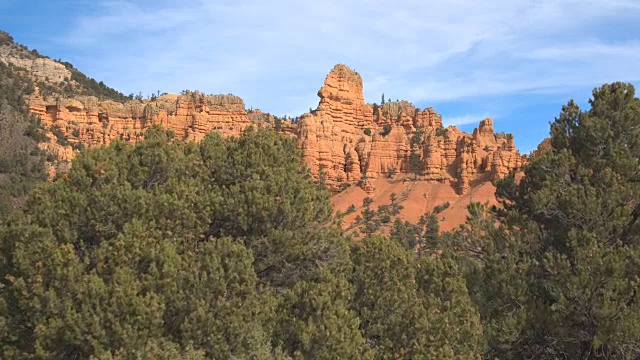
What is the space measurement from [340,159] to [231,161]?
71.3 metres

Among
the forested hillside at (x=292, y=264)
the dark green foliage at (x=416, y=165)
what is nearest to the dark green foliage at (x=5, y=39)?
the dark green foliage at (x=416, y=165)

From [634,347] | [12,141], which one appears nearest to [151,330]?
[634,347]

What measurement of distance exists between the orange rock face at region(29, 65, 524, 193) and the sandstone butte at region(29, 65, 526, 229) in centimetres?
15

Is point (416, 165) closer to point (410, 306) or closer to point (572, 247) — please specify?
point (572, 247)

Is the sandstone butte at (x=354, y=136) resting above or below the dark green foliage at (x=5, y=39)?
below

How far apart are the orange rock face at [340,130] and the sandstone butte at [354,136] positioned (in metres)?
0.15

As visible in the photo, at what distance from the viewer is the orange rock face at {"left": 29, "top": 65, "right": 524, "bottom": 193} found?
273ft

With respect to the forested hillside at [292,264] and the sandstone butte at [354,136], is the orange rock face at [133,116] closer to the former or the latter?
the sandstone butte at [354,136]

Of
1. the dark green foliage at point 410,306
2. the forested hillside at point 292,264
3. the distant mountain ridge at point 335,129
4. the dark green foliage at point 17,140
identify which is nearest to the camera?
the forested hillside at point 292,264

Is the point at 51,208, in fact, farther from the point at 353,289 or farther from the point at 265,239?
the point at 353,289

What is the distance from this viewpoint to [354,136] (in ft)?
315

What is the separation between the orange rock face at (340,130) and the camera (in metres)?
83.1

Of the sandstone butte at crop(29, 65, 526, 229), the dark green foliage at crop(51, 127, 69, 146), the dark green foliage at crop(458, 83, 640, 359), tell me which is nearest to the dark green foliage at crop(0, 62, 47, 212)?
the dark green foliage at crop(51, 127, 69, 146)

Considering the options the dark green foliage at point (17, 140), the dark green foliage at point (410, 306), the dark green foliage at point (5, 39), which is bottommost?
the dark green foliage at point (410, 306)
